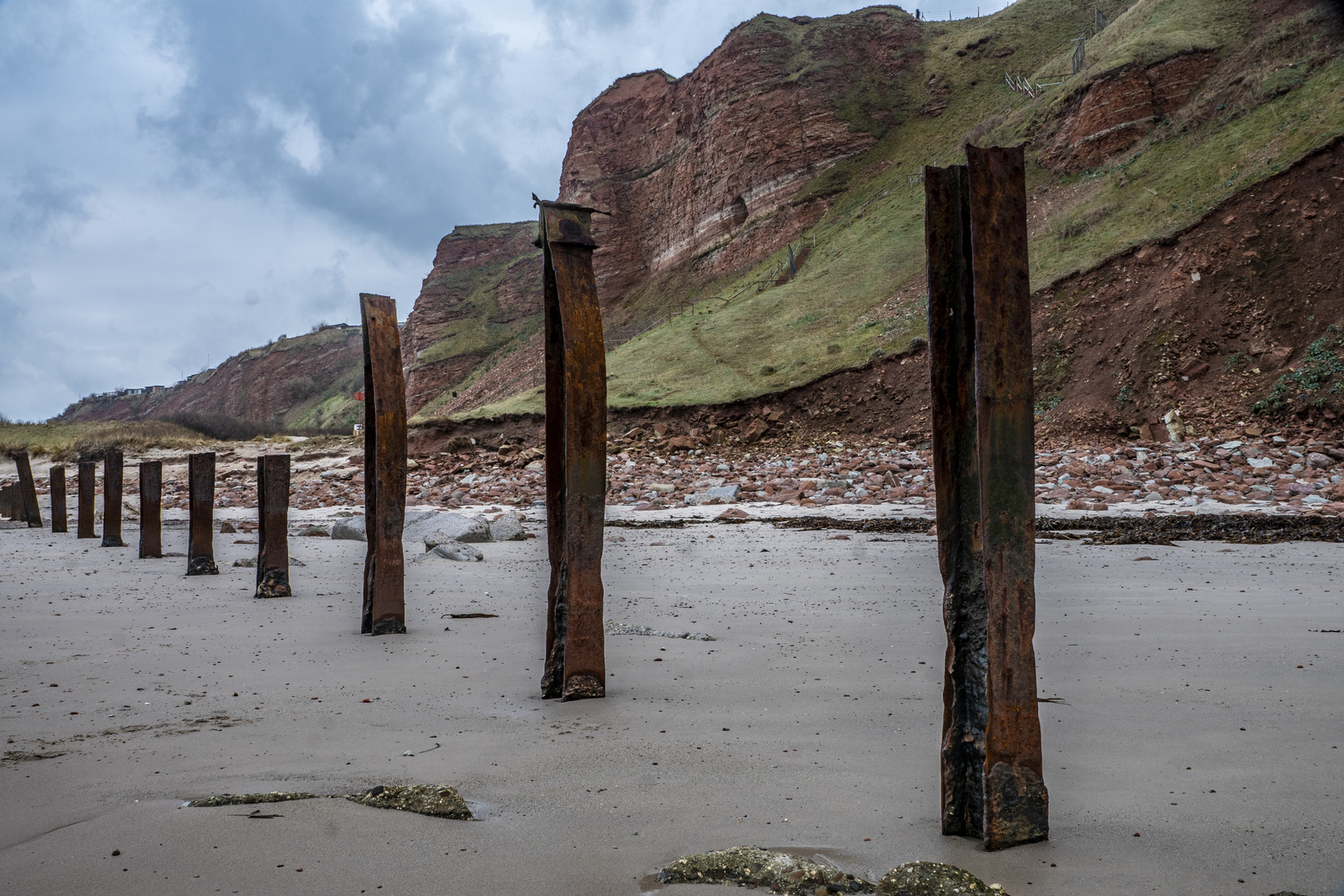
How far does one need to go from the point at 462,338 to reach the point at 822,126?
28.1 metres

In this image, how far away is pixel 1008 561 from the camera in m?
1.78

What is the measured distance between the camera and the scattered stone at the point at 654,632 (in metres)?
4.05

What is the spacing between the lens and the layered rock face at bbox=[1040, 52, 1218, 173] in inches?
1054

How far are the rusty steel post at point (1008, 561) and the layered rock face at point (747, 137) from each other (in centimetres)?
4054

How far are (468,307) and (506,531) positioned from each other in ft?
183

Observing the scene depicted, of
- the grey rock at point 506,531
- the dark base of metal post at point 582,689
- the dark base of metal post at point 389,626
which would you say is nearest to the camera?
the dark base of metal post at point 582,689

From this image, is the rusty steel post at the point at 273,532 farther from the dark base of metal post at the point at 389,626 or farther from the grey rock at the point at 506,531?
the grey rock at the point at 506,531

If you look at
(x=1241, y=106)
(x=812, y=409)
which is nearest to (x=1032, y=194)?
(x=1241, y=106)

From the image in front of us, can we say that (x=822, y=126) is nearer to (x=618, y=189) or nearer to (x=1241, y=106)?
(x=618, y=189)

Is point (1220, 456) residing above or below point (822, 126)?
below

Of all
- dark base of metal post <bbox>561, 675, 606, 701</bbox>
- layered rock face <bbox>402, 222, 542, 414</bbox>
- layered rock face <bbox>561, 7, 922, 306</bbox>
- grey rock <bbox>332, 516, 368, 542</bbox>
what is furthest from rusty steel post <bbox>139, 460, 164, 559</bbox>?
layered rock face <bbox>402, 222, 542, 414</bbox>

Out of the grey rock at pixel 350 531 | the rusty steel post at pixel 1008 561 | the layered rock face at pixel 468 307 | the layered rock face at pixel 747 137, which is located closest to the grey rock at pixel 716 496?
the grey rock at pixel 350 531

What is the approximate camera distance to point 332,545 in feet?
28.5

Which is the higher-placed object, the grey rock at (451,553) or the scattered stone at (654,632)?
the grey rock at (451,553)
